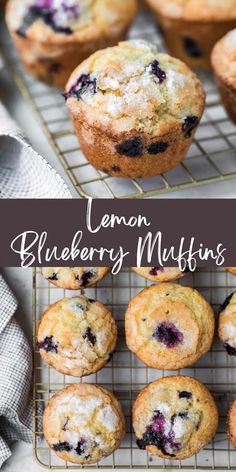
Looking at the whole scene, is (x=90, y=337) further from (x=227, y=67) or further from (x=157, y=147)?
(x=227, y=67)

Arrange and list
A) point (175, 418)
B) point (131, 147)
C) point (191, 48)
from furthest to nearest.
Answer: point (191, 48) < point (131, 147) < point (175, 418)

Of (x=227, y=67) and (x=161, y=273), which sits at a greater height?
(x=227, y=67)

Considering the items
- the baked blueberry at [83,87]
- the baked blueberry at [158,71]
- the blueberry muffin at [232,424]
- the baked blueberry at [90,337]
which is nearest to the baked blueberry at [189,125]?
the baked blueberry at [158,71]

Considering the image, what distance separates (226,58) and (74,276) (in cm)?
84

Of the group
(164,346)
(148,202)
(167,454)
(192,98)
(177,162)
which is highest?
(192,98)

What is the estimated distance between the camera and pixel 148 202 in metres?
2.26

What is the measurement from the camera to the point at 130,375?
7.72 feet

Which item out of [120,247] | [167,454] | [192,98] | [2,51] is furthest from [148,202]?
[2,51]

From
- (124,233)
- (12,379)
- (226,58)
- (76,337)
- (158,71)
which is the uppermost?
(226,58)

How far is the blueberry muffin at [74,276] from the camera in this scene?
7.44ft

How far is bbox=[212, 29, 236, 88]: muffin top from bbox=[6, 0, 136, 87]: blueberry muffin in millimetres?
346

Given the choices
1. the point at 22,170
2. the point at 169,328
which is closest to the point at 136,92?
the point at 22,170

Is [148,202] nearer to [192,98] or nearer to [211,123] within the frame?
[192,98]

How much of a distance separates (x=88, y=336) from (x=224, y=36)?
1093 mm
